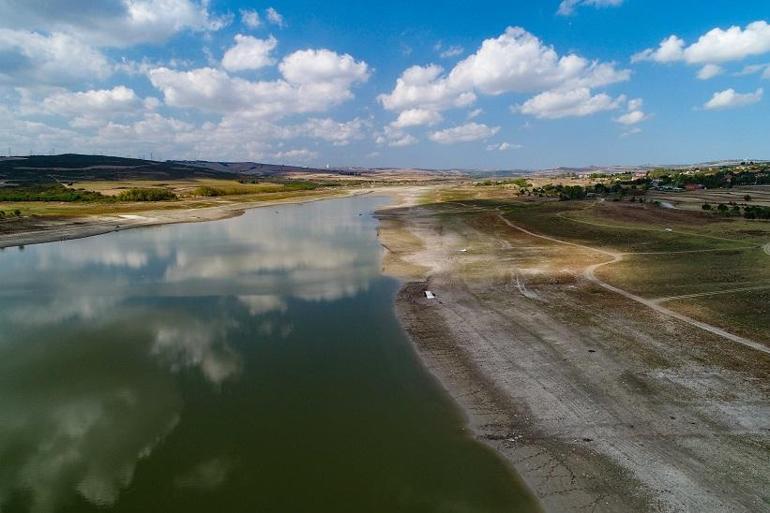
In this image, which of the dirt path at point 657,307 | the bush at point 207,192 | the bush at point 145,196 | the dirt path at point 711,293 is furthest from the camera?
the bush at point 207,192

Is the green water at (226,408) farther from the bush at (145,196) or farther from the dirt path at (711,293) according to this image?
the bush at (145,196)

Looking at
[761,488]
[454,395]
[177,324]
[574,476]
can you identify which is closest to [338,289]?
[177,324]

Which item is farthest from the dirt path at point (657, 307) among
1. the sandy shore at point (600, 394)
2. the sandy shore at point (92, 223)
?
the sandy shore at point (92, 223)

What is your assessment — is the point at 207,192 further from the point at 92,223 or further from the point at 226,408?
the point at 226,408

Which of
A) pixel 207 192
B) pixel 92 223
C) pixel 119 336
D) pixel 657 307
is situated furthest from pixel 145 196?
pixel 657 307

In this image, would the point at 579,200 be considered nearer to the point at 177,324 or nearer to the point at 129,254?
the point at 129,254

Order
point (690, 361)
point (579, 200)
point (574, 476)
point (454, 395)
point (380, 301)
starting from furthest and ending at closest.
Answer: point (579, 200) < point (380, 301) < point (690, 361) < point (454, 395) < point (574, 476)

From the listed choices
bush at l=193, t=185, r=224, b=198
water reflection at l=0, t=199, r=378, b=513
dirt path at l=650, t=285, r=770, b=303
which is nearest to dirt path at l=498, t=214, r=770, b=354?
dirt path at l=650, t=285, r=770, b=303
